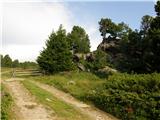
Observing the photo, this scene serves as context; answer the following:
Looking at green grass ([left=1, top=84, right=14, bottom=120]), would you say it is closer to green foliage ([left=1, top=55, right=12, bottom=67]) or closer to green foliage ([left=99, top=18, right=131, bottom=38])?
green foliage ([left=99, top=18, right=131, bottom=38])

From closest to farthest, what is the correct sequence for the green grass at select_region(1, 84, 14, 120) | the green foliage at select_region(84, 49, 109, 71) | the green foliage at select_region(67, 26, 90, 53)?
the green grass at select_region(1, 84, 14, 120)
the green foliage at select_region(84, 49, 109, 71)
the green foliage at select_region(67, 26, 90, 53)

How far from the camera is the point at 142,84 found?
25594mm

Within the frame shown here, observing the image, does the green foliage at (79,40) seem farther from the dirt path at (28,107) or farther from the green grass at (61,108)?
the green grass at (61,108)

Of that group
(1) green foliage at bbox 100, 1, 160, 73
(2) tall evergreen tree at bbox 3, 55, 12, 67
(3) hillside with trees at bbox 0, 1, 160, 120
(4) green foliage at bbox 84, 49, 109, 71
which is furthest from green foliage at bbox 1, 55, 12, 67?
(1) green foliage at bbox 100, 1, 160, 73

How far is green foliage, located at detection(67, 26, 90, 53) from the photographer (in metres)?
79.4

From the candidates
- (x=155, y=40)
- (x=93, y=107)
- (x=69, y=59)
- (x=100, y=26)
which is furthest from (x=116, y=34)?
(x=93, y=107)

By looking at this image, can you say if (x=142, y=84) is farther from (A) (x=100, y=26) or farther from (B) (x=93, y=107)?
(A) (x=100, y=26)

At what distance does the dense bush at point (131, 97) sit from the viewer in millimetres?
21719

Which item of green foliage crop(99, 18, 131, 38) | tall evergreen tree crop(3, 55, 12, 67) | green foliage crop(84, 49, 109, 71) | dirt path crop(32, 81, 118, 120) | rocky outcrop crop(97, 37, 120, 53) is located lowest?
dirt path crop(32, 81, 118, 120)

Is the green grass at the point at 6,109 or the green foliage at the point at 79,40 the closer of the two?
the green grass at the point at 6,109

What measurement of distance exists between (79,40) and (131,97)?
57.0 meters

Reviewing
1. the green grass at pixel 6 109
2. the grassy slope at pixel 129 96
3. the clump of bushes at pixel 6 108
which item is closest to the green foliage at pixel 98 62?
the grassy slope at pixel 129 96

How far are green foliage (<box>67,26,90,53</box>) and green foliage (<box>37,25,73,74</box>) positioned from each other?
92.1ft

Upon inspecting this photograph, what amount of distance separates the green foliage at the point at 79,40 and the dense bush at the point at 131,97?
49.9m
